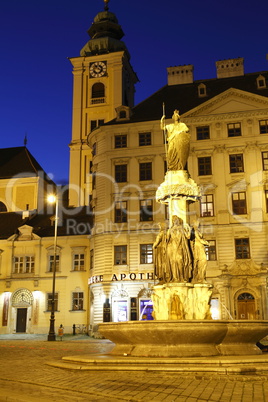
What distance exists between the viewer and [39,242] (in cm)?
4000

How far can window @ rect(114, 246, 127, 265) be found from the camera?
35562 millimetres

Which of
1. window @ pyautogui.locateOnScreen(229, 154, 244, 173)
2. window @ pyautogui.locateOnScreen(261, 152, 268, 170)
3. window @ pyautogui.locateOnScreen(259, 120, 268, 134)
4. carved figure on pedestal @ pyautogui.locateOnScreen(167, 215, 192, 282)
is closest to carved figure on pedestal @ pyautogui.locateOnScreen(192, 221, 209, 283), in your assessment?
carved figure on pedestal @ pyautogui.locateOnScreen(167, 215, 192, 282)

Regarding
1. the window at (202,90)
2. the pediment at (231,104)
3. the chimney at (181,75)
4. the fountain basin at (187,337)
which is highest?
the chimney at (181,75)

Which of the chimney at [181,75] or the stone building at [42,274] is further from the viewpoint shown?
the chimney at [181,75]

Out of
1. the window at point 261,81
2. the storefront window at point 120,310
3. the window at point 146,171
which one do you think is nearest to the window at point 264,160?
the window at point 261,81

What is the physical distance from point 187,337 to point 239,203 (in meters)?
24.7

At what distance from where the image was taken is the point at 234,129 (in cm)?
3619

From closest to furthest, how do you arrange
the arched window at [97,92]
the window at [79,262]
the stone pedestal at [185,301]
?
the stone pedestal at [185,301] → the window at [79,262] → the arched window at [97,92]

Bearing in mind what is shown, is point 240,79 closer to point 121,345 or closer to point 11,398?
point 121,345

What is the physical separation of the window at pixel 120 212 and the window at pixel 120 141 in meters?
4.94

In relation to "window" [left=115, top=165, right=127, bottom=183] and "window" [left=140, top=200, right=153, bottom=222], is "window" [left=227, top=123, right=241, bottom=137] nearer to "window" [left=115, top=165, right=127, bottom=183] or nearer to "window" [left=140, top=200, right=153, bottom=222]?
"window" [left=140, top=200, right=153, bottom=222]

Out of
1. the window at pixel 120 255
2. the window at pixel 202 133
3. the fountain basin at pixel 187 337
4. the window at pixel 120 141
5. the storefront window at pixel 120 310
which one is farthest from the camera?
the window at pixel 120 141

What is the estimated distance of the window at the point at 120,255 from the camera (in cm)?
3556

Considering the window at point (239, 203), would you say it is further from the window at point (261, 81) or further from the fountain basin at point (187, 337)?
the fountain basin at point (187, 337)
